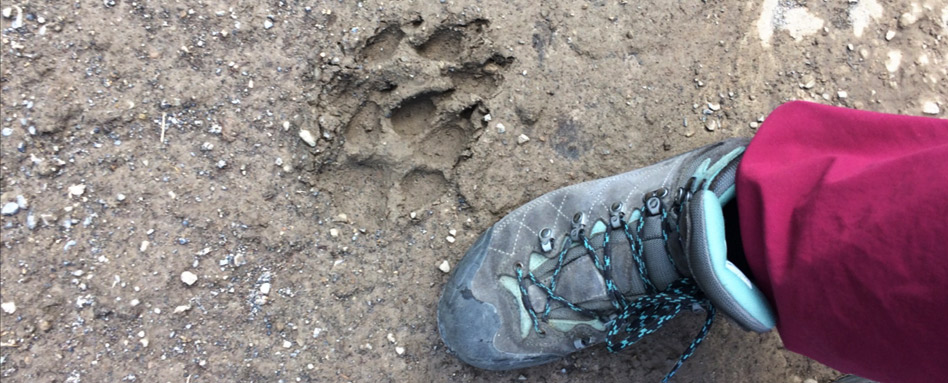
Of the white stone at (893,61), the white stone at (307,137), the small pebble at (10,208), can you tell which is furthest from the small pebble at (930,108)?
the small pebble at (10,208)

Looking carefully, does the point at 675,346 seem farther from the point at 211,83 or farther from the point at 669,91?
the point at 211,83

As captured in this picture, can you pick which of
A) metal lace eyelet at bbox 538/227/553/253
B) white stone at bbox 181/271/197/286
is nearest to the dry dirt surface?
white stone at bbox 181/271/197/286

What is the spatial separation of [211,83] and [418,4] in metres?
0.53

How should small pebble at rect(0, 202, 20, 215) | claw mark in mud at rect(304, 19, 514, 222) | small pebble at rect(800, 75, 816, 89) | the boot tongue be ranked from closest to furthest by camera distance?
the boot tongue
small pebble at rect(0, 202, 20, 215)
claw mark in mud at rect(304, 19, 514, 222)
small pebble at rect(800, 75, 816, 89)

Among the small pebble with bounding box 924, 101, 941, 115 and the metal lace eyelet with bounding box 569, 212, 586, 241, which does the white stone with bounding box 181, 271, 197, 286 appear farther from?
the small pebble with bounding box 924, 101, 941, 115

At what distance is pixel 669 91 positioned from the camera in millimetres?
1461

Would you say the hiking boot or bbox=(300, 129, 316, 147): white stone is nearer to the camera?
the hiking boot

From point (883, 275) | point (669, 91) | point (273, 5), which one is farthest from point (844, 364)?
point (273, 5)

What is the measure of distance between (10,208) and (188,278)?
40 centimetres

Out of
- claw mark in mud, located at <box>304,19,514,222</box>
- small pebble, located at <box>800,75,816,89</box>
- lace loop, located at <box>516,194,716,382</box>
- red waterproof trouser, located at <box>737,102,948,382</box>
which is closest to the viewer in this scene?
red waterproof trouser, located at <box>737,102,948,382</box>

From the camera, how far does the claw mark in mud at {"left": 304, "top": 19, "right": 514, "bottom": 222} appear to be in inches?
54.3

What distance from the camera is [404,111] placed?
4.68 ft

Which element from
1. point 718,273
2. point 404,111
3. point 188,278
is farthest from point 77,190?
point 718,273

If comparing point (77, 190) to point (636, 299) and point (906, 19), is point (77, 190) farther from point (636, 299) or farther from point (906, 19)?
point (906, 19)
